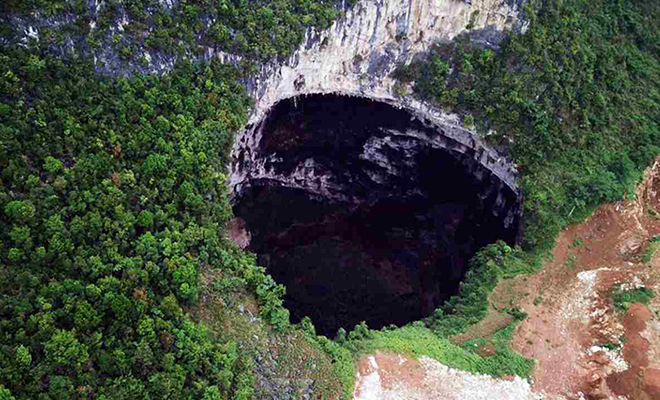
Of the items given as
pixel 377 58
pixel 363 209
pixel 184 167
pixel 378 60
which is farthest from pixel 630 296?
pixel 184 167

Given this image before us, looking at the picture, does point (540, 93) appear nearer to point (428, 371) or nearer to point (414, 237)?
point (414, 237)

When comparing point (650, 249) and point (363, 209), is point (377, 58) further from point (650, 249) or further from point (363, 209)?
point (650, 249)

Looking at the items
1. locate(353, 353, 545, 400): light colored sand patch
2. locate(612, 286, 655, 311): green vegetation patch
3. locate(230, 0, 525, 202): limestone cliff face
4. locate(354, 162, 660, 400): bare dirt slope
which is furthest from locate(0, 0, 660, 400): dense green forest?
locate(612, 286, 655, 311): green vegetation patch

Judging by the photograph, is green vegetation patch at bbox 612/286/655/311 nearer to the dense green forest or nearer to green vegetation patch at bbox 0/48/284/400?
the dense green forest

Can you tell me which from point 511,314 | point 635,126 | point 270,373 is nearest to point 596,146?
point 635,126

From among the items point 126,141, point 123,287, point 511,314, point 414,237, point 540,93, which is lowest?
point 414,237

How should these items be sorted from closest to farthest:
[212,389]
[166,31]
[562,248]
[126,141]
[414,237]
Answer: [212,389], [126,141], [166,31], [562,248], [414,237]

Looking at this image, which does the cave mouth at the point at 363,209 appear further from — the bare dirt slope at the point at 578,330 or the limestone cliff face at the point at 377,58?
the bare dirt slope at the point at 578,330
